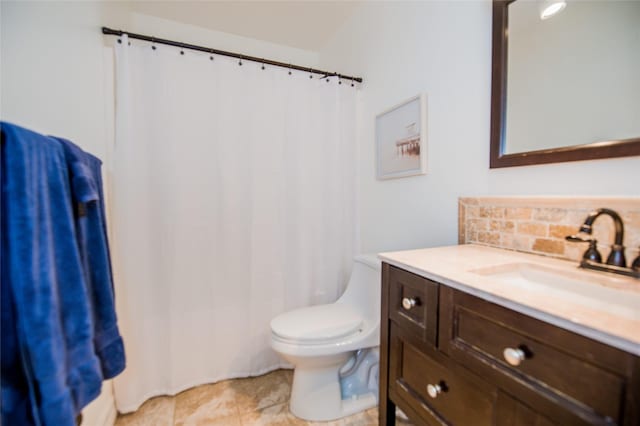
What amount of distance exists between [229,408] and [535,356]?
1.46 meters

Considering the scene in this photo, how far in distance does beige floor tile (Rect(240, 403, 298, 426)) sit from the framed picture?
4.53ft

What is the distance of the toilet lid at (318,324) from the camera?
48.2 inches

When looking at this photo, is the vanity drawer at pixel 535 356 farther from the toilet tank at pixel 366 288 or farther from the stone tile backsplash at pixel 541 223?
the toilet tank at pixel 366 288

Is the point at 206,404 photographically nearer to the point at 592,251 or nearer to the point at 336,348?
the point at 336,348

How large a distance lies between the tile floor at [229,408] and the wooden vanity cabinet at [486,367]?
633mm

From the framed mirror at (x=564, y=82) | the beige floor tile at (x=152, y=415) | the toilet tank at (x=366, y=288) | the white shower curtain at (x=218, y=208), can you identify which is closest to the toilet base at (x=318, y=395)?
the toilet tank at (x=366, y=288)

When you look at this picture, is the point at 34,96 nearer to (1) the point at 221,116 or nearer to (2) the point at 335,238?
(1) the point at 221,116

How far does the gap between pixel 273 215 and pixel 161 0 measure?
1.47 m

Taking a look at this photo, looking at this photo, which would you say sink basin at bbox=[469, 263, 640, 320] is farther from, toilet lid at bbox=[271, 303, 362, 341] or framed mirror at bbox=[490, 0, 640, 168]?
toilet lid at bbox=[271, 303, 362, 341]

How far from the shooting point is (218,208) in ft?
5.15

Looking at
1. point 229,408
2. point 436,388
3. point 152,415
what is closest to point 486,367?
point 436,388

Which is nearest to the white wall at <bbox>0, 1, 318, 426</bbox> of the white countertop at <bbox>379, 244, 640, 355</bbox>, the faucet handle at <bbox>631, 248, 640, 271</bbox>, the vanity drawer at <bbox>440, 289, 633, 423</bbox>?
the white countertop at <bbox>379, 244, 640, 355</bbox>

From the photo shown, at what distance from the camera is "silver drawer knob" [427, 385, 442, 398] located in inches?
28.6

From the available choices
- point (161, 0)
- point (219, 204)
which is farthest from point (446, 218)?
point (161, 0)
